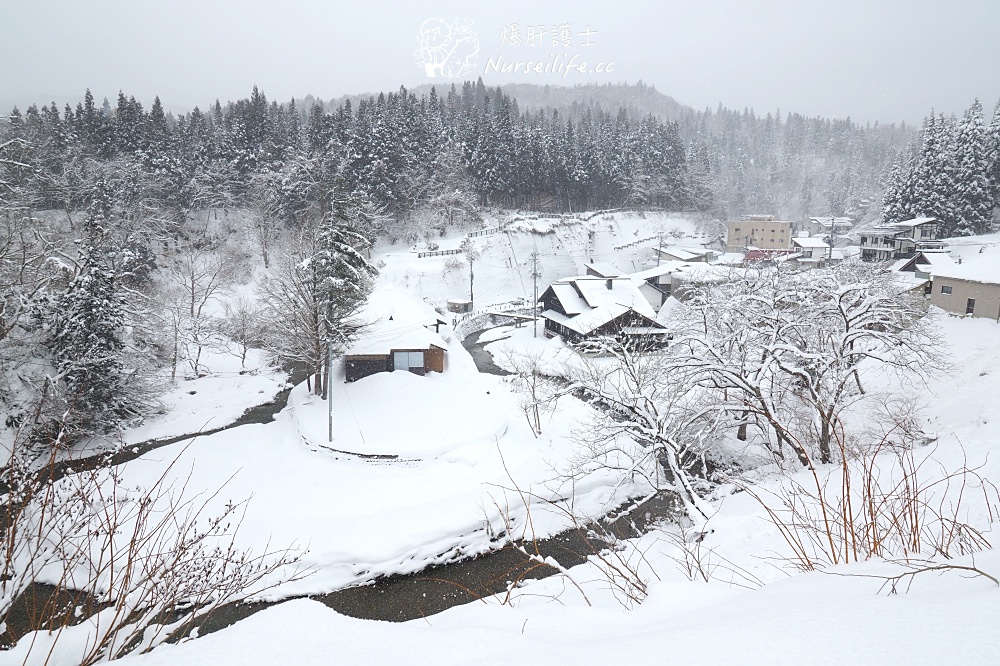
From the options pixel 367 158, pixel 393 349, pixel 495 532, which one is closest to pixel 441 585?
pixel 495 532

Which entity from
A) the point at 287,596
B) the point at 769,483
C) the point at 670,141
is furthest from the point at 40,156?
the point at 670,141

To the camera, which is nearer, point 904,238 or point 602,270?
point 904,238

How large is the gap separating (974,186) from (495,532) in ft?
154

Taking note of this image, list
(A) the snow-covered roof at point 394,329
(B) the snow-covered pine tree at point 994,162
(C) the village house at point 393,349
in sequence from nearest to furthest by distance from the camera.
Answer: (C) the village house at point 393,349 < (A) the snow-covered roof at point 394,329 < (B) the snow-covered pine tree at point 994,162

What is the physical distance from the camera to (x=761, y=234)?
55000mm

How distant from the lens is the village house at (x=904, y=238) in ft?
118

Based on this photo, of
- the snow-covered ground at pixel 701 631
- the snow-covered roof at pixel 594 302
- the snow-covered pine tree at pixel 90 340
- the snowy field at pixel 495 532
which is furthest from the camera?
the snow-covered roof at pixel 594 302

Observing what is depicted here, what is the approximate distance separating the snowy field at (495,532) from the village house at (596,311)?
204 cm

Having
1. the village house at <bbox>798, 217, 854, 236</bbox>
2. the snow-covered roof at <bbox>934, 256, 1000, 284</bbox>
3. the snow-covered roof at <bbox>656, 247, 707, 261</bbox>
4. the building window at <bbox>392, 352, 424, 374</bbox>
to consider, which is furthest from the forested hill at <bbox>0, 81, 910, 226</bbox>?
the snow-covered roof at <bbox>934, 256, 1000, 284</bbox>

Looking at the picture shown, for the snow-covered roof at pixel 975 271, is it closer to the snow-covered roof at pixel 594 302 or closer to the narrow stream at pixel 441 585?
the snow-covered roof at pixel 594 302

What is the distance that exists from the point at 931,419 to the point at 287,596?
17546 mm

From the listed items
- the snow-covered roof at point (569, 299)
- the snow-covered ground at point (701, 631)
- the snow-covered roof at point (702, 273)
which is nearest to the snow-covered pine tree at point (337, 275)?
the snow-covered roof at point (569, 299)

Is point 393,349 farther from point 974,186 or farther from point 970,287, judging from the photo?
point 974,186

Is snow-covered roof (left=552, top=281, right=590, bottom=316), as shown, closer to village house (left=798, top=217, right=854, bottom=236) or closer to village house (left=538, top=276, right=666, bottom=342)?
village house (left=538, top=276, right=666, bottom=342)
